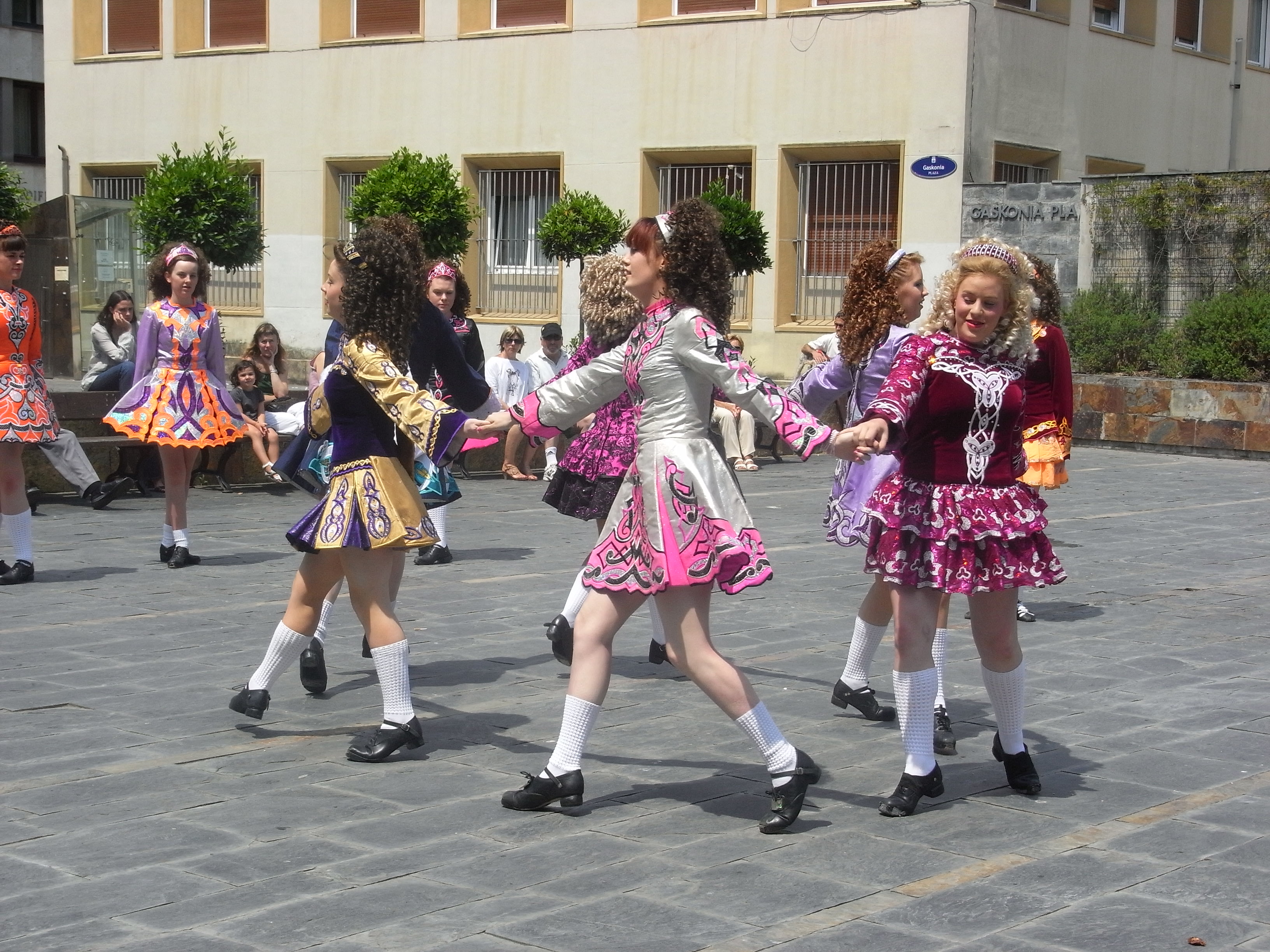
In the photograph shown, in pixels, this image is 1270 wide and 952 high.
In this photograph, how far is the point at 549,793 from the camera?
512cm

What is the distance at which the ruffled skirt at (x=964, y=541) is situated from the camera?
5.13m

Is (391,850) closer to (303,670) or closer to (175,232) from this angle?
(303,670)

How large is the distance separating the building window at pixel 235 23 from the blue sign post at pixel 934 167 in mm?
12592

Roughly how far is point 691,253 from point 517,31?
22.6 meters

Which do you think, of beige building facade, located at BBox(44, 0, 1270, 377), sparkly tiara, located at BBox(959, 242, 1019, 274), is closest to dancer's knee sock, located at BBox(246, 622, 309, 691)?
sparkly tiara, located at BBox(959, 242, 1019, 274)

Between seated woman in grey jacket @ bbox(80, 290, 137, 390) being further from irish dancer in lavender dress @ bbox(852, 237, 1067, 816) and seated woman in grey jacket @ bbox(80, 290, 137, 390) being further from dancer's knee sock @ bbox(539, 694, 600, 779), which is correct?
irish dancer in lavender dress @ bbox(852, 237, 1067, 816)

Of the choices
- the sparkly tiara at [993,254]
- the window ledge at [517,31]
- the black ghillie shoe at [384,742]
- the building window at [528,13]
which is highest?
the building window at [528,13]

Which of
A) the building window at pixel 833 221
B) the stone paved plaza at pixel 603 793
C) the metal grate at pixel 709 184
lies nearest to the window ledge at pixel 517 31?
the metal grate at pixel 709 184

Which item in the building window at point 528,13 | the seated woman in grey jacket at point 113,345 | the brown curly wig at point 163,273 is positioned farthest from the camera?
the building window at point 528,13

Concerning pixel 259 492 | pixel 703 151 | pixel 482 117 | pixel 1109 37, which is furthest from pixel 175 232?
pixel 1109 37

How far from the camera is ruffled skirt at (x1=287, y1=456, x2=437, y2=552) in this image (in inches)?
227

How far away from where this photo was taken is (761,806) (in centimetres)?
530

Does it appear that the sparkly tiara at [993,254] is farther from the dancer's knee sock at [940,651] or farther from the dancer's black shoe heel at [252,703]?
the dancer's black shoe heel at [252,703]

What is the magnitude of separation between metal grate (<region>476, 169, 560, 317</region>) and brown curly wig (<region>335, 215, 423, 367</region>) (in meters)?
21.4
